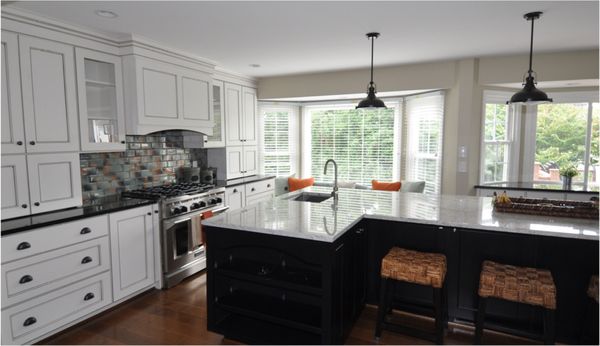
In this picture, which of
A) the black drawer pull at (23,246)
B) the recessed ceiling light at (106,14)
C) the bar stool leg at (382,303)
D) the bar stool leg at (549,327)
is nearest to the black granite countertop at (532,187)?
the bar stool leg at (549,327)

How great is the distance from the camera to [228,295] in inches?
102

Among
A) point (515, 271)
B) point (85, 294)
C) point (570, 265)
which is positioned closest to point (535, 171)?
point (570, 265)

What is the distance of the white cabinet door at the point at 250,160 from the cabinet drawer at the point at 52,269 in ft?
8.27

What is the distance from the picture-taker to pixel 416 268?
2350 millimetres

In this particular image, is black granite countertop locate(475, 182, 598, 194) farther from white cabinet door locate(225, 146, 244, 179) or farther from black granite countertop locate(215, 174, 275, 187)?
white cabinet door locate(225, 146, 244, 179)

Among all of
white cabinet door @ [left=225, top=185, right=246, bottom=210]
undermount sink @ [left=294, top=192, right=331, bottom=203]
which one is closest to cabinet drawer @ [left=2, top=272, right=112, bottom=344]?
white cabinet door @ [left=225, top=185, right=246, bottom=210]

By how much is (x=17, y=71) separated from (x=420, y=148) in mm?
4484

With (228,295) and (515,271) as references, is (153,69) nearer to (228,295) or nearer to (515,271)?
(228,295)

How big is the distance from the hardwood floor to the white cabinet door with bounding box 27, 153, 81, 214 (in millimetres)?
971

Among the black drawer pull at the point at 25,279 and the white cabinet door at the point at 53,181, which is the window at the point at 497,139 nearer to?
the white cabinet door at the point at 53,181

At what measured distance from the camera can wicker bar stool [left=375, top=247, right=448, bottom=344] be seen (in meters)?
2.32

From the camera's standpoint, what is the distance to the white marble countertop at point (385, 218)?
88.0 inches

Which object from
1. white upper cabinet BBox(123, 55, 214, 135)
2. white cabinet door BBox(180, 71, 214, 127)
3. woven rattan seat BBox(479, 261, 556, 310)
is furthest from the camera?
white cabinet door BBox(180, 71, 214, 127)

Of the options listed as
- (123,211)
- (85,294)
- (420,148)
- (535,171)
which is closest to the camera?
(85,294)
